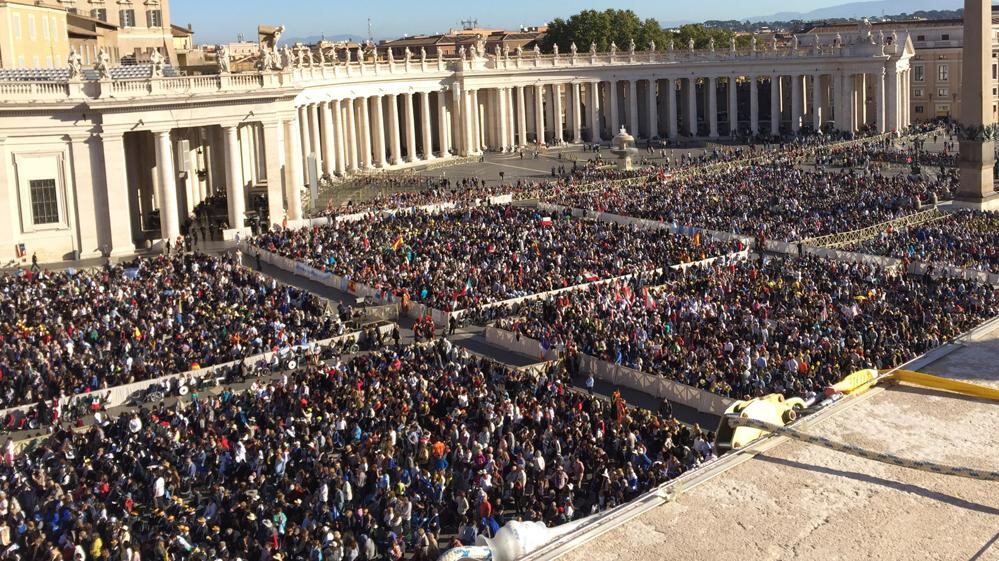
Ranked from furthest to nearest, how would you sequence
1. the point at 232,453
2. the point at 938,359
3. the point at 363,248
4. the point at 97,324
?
the point at 363,248, the point at 97,324, the point at 938,359, the point at 232,453

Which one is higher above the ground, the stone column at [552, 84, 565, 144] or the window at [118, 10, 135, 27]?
the window at [118, 10, 135, 27]

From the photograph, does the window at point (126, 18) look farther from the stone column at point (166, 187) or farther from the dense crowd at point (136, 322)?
the dense crowd at point (136, 322)

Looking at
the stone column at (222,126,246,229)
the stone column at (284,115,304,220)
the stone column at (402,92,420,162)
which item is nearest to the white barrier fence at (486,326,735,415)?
the stone column at (222,126,246,229)

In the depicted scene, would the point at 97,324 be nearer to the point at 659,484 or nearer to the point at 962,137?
the point at 659,484

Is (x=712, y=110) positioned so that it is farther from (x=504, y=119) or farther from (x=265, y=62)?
(x=265, y=62)

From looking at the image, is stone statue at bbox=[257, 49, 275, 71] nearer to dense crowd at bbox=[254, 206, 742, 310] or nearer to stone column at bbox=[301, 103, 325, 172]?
dense crowd at bbox=[254, 206, 742, 310]

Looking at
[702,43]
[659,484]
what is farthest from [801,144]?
[659,484]
